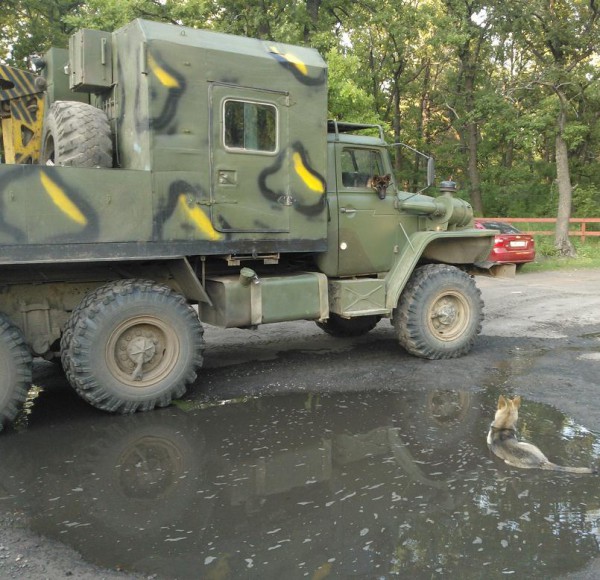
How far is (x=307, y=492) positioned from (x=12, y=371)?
2.66 m

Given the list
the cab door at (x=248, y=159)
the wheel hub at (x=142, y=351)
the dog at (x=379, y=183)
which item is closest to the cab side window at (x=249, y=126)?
the cab door at (x=248, y=159)

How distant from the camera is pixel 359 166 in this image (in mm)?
7141

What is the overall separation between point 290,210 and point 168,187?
4.34ft

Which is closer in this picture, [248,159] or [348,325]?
[248,159]

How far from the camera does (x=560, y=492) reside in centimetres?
382

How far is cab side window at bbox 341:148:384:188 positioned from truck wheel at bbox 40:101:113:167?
2675 millimetres

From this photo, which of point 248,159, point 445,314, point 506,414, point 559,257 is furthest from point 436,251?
point 559,257

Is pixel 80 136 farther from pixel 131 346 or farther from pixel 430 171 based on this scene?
pixel 430 171

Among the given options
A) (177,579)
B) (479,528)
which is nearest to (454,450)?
(479,528)

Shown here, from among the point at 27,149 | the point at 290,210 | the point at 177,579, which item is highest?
the point at 27,149

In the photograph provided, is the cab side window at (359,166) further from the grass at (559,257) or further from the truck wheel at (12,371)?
the grass at (559,257)

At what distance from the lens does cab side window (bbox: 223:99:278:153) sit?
582cm

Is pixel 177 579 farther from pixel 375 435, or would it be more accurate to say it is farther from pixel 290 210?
pixel 290 210

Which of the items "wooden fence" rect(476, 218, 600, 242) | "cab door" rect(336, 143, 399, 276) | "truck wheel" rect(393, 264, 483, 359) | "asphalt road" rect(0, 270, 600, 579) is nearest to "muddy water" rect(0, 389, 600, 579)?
"asphalt road" rect(0, 270, 600, 579)
